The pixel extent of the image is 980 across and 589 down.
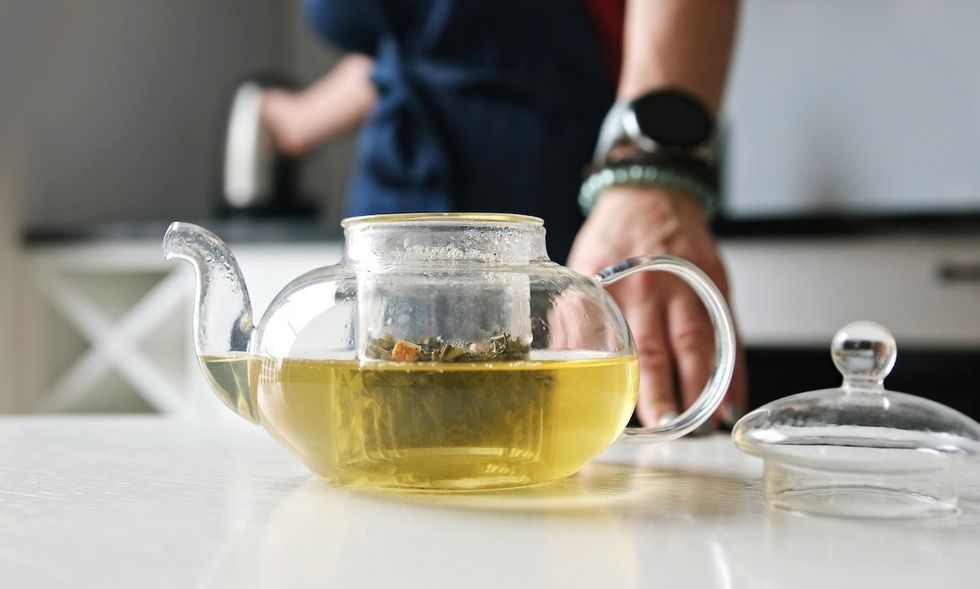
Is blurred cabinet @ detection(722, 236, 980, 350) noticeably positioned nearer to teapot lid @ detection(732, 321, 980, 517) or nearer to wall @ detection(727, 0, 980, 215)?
wall @ detection(727, 0, 980, 215)

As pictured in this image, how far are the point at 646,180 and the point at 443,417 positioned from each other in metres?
0.39

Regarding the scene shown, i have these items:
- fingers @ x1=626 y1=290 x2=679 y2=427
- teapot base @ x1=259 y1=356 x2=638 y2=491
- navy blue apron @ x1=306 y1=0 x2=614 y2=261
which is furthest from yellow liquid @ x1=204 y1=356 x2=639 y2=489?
navy blue apron @ x1=306 y1=0 x2=614 y2=261

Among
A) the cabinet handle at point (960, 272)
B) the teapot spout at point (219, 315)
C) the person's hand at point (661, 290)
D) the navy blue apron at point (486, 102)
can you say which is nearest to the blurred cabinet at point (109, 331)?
the navy blue apron at point (486, 102)

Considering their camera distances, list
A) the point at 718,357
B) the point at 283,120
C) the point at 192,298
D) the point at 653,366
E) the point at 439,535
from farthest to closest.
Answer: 1. the point at 283,120
2. the point at 192,298
3. the point at 653,366
4. the point at 718,357
5. the point at 439,535

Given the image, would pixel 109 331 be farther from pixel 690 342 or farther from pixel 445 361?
pixel 445 361

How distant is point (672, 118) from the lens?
2.67ft

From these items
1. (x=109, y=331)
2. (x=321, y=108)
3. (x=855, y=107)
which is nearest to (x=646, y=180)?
(x=321, y=108)

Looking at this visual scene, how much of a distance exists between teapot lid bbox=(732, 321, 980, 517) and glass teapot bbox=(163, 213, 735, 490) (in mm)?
65

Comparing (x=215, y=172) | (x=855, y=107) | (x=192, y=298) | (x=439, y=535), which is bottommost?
(x=439, y=535)

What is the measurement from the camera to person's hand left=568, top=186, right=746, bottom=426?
63cm

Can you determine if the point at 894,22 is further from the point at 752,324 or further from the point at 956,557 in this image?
the point at 956,557

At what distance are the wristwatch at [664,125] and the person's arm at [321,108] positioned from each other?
889mm

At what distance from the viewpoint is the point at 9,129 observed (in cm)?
211

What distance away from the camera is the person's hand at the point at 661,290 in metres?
0.63
